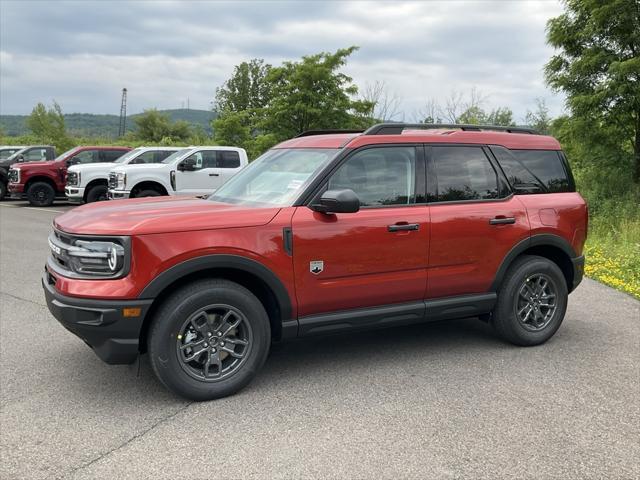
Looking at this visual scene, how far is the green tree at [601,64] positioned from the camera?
15.3m

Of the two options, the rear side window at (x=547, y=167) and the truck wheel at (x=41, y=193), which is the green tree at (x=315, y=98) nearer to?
the truck wheel at (x=41, y=193)

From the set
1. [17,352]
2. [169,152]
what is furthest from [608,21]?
[17,352]

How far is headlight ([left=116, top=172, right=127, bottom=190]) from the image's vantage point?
1431 cm

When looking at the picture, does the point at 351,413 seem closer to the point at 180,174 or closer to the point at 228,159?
the point at 180,174

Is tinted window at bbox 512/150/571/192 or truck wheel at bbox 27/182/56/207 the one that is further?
truck wheel at bbox 27/182/56/207

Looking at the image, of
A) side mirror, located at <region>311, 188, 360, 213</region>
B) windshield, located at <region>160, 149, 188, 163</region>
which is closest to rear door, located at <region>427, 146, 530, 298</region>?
side mirror, located at <region>311, 188, 360, 213</region>

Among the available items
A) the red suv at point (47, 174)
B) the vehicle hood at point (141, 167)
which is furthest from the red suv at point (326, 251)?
the red suv at point (47, 174)

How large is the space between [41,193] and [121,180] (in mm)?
6356

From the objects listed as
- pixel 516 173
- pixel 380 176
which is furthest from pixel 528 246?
pixel 380 176

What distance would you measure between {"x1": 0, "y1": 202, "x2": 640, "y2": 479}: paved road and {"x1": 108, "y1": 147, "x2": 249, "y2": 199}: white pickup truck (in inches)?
373

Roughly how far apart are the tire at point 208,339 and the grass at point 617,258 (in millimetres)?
5455

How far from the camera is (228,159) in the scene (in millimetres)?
15492

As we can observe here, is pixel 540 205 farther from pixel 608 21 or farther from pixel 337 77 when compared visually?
pixel 337 77

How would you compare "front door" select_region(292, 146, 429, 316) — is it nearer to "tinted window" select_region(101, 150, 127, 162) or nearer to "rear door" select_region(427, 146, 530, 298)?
"rear door" select_region(427, 146, 530, 298)
